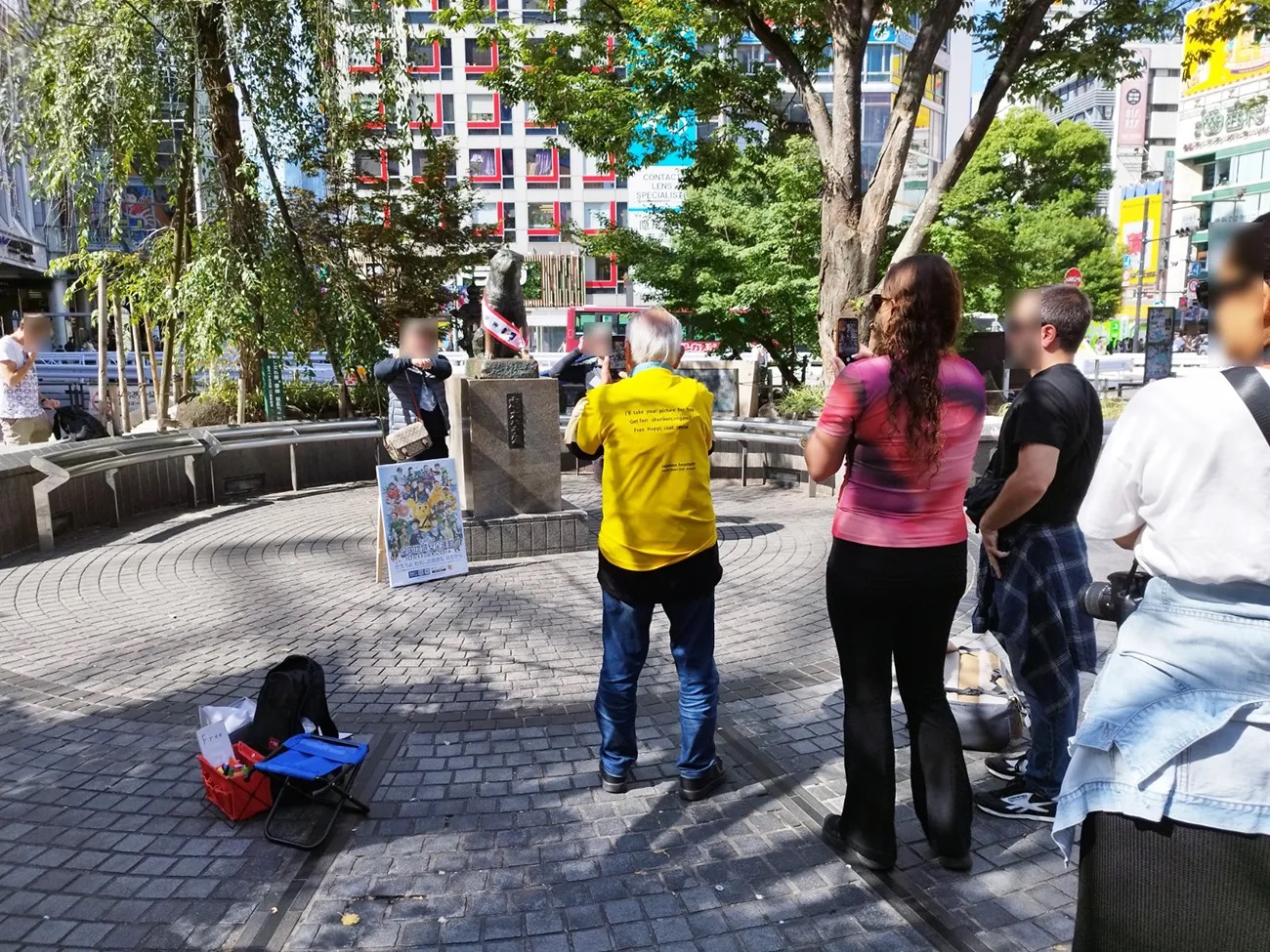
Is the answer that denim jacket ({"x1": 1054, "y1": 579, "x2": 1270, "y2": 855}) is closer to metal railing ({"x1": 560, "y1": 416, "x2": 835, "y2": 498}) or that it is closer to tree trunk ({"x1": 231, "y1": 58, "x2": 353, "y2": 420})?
metal railing ({"x1": 560, "y1": 416, "x2": 835, "y2": 498})

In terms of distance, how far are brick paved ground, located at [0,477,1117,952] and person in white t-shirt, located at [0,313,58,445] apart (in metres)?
3.49

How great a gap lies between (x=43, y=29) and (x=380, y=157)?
4.87 meters

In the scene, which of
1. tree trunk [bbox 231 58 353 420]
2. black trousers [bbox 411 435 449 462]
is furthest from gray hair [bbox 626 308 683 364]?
tree trunk [bbox 231 58 353 420]

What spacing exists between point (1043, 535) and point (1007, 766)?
3.66ft

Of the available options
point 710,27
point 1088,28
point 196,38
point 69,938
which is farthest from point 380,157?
point 69,938

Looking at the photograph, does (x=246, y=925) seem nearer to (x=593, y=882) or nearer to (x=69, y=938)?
(x=69, y=938)

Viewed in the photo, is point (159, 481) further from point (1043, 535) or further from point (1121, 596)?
point (1121, 596)

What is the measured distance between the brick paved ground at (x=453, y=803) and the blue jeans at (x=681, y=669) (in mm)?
270

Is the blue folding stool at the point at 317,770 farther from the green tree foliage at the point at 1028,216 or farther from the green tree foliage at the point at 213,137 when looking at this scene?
the green tree foliage at the point at 1028,216

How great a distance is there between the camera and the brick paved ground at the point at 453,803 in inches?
112

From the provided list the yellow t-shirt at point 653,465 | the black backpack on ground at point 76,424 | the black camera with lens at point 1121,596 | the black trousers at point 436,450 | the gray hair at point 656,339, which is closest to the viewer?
the black camera with lens at point 1121,596

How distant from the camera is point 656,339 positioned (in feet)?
11.4

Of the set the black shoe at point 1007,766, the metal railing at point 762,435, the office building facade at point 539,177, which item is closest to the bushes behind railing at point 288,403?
the metal railing at point 762,435

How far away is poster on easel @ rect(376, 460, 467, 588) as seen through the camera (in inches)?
259
